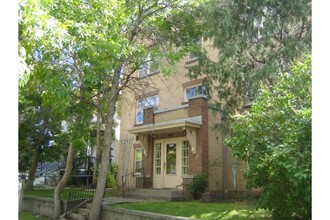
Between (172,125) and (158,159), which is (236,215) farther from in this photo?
(158,159)

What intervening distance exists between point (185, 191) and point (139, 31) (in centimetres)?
707

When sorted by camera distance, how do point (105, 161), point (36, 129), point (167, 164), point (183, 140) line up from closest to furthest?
1. point (105, 161)
2. point (183, 140)
3. point (167, 164)
4. point (36, 129)

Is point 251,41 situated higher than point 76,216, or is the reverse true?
point 251,41

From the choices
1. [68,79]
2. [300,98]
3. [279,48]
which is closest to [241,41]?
[279,48]

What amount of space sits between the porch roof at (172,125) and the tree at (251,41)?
7.18ft

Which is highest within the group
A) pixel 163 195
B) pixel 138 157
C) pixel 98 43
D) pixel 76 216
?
pixel 98 43

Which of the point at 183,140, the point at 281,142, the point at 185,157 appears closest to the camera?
the point at 281,142

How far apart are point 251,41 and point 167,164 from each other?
302 inches

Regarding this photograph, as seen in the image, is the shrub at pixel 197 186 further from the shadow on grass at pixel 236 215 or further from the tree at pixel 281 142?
the tree at pixel 281 142

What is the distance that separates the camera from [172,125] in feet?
52.2

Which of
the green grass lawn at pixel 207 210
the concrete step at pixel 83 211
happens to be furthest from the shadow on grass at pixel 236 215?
the concrete step at pixel 83 211

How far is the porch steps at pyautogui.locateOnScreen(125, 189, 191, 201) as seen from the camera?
14.5m

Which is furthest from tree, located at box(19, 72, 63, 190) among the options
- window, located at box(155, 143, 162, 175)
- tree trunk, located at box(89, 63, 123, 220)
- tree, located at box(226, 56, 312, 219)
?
tree, located at box(226, 56, 312, 219)

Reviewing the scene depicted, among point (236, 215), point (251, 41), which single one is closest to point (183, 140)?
point (251, 41)
